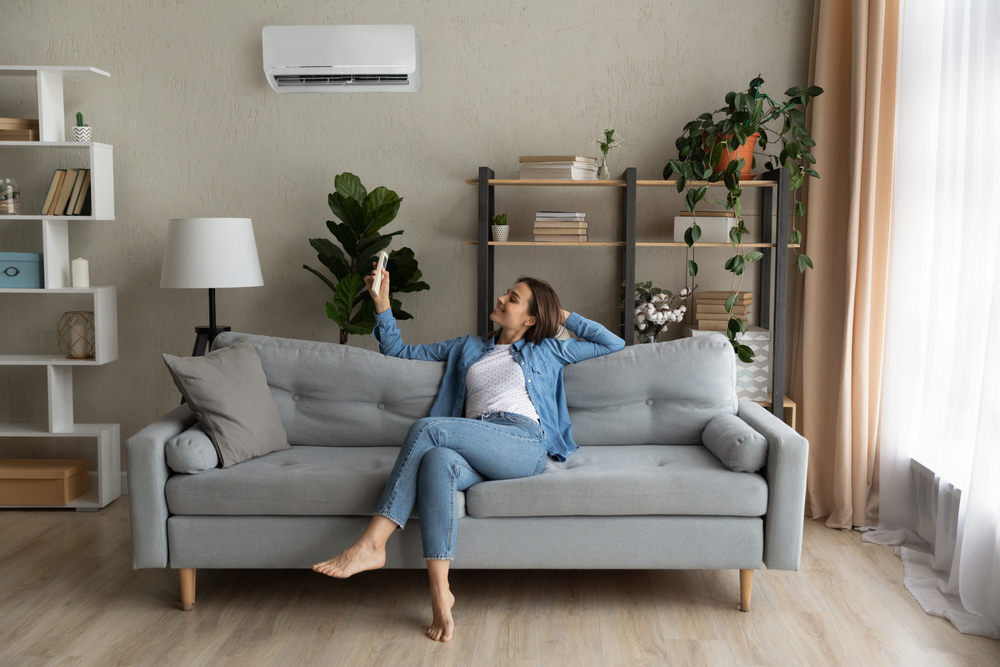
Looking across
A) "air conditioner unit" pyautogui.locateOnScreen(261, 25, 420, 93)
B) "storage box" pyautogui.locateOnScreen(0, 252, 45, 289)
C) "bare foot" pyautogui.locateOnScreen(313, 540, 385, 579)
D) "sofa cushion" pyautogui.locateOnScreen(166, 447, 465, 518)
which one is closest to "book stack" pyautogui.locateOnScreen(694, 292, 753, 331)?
"sofa cushion" pyautogui.locateOnScreen(166, 447, 465, 518)

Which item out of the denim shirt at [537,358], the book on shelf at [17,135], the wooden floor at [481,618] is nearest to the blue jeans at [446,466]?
the denim shirt at [537,358]

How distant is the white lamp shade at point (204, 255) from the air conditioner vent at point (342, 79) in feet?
2.57

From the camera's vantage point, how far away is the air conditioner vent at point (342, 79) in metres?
3.48

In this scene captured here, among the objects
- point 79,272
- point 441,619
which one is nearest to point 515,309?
point 441,619

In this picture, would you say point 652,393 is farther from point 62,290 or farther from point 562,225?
point 62,290

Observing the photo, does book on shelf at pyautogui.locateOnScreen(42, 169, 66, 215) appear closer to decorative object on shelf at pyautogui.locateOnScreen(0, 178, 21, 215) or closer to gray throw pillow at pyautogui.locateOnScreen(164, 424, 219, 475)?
decorative object on shelf at pyautogui.locateOnScreen(0, 178, 21, 215)

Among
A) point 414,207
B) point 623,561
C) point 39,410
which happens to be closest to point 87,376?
point 39,410

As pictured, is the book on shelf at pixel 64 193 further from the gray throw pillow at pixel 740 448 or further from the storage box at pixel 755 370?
the gray throw pillow at pixel 740 448

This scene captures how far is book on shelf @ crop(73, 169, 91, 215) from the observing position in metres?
3.42

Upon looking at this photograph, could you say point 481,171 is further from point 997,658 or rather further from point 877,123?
point 997,658

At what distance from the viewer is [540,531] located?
93.0 inches

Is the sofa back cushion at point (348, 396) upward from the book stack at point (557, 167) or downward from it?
downward

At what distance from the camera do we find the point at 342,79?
11.5ft

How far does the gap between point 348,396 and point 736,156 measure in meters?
1.83
